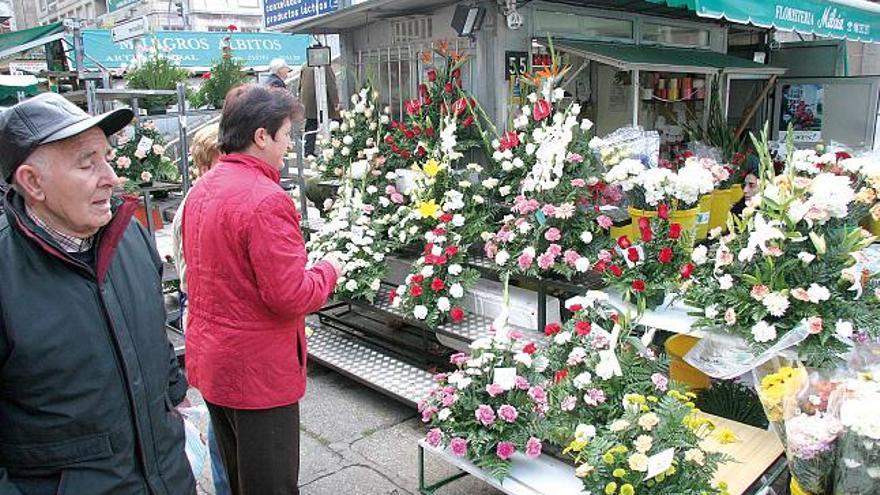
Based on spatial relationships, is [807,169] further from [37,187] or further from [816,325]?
[37,187]

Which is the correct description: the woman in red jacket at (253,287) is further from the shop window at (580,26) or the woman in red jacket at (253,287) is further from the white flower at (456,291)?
the shop window at (580,26)

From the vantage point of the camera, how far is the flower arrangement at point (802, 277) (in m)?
2.68

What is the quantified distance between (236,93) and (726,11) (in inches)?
129

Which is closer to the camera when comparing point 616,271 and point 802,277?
point 802,277

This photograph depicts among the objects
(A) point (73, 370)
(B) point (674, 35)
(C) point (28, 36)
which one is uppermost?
(C) point (28, 36)

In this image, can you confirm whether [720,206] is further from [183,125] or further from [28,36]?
[28,36]

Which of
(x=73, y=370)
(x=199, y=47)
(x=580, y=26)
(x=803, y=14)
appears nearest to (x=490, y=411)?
(x=73, y=370)

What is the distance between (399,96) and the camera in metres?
6.27

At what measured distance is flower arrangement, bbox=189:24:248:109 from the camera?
10.0 metres

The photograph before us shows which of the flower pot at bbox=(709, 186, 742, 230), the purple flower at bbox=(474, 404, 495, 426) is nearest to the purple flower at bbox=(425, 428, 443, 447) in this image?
the purple flower at bbox=(474, 404, 495, 426)

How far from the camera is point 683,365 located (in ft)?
11.8

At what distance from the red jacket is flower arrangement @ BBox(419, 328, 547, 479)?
73 cm

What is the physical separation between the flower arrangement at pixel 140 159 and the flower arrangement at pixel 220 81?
454 cm

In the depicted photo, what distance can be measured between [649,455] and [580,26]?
418cm
